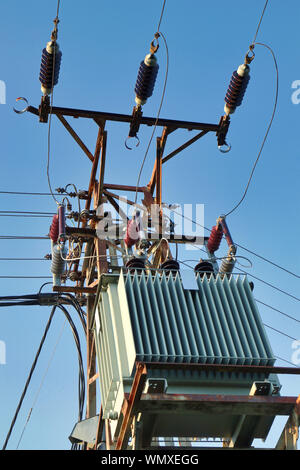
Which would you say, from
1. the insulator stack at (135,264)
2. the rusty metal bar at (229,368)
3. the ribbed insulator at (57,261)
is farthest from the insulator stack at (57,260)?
the rusty metal bar at (229,368)

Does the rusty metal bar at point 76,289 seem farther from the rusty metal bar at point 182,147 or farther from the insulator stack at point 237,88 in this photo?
the insulator stack at point 237,88

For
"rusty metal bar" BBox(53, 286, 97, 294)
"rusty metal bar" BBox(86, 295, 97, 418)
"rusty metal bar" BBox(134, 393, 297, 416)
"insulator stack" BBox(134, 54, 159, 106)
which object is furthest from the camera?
"rusty metal bar" BBox(53, 286, 97, 294)

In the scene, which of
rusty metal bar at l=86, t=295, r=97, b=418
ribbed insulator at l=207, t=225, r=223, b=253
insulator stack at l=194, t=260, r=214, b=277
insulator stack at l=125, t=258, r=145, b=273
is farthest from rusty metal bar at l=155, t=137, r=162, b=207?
insulator stack at l=125, t=258, r=145, b=273

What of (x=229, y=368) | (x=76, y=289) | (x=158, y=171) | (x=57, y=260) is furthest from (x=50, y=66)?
(x=229, y=368)

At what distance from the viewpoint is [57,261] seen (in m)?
12.0

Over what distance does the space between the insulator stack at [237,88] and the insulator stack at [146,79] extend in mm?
1156

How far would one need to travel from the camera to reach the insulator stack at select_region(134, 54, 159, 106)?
1155 centimetres

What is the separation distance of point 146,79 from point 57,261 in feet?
9.32

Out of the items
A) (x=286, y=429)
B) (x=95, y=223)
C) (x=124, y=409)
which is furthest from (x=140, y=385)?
(x=95, y=223)

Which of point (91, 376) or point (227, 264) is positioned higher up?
point (227, 264)

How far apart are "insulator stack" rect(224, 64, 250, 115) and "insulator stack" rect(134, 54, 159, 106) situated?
1.16 meters

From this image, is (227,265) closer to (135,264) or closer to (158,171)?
(135,264)

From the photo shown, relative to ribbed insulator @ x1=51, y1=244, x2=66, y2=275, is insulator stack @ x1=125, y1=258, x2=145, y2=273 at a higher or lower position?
lower

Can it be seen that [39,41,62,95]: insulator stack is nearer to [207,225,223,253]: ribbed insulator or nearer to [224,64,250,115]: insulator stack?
[224,64,250,115]: insulator stack
